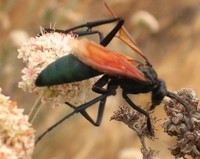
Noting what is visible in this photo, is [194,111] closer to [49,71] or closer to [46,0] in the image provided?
[49,71]

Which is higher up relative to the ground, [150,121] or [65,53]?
[65,53]

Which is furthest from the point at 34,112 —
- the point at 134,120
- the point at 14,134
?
the point at 134,120

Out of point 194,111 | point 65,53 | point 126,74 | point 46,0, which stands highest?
point 46,0

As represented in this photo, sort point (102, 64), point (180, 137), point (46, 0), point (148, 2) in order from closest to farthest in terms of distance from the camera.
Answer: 1. point (102, 64)
2. point (180, 137)
3. point (46, 0)
4. point (148, 2)

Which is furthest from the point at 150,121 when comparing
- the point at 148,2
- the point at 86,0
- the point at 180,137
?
the point at 148,2

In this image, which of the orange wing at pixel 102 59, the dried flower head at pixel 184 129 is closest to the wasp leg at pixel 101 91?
the orange wing at pixel 102 59

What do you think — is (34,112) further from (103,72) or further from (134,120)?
(134,120)
